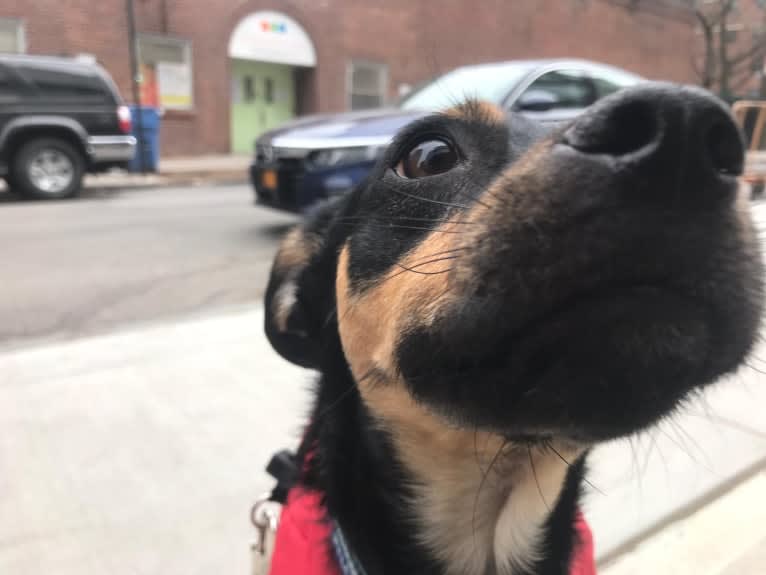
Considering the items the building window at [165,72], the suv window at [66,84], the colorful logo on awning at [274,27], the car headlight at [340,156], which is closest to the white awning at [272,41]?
the colorful logo on awning at [274,27]

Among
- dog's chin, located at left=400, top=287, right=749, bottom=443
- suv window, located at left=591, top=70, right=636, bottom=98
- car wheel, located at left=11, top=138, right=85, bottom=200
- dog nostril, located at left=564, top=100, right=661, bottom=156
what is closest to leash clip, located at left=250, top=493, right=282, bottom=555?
dog's chin, located at left=400, top=287, right=749, bottom=443

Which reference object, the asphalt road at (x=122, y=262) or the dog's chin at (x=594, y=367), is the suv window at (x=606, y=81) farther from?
the dog's chin at (x=594, y=367)

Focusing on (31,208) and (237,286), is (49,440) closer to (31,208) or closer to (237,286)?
(237,286)

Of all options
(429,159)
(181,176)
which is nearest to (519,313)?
(429,159)

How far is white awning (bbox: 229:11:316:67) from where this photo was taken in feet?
62.8

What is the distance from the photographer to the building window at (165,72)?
17781 millimetres

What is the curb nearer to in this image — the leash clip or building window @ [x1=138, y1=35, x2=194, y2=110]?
building window @ [x1=138, y1=35, x2=194, y2=110]

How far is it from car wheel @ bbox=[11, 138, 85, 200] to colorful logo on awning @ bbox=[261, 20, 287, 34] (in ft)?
31.7

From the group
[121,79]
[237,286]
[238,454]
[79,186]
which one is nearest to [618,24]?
[121,79]

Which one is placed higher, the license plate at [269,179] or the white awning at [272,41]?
the white awning at [272,41]

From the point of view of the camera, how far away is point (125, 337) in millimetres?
4309

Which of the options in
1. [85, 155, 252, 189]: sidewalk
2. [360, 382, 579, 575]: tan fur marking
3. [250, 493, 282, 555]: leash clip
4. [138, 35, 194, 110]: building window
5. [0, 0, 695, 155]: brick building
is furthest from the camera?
[138, 35, 194, 110]: building window

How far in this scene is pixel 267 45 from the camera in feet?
64.6

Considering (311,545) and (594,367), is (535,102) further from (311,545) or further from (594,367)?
(594,367)
